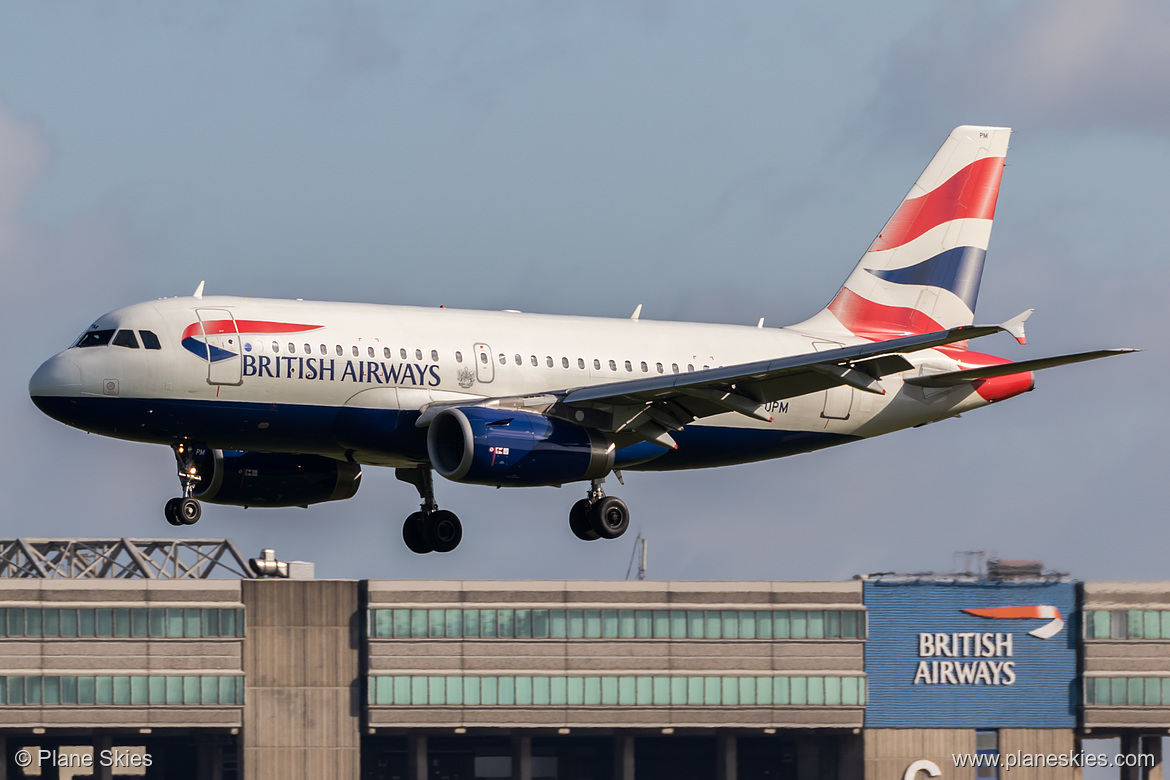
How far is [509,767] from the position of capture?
115625 mm

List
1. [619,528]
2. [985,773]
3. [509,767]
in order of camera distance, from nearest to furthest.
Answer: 1. [619,528]
2. [985,773]
3. [509,767]

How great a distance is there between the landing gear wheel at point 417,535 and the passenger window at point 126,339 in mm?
10919

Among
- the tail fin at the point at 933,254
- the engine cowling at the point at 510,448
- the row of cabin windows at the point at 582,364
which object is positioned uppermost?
the tail fin at the point at 933,254

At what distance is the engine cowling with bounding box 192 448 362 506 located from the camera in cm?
5331

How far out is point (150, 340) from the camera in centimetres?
4697

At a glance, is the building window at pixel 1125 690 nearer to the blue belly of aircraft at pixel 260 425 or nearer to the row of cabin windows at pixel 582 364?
the row of cabin windows at pixel 582 364

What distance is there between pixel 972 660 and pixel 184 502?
215 ft

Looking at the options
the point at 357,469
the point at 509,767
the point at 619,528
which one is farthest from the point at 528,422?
the point at 509,767

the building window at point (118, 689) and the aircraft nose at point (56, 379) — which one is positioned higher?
the aircraft nose at point (56, 379)

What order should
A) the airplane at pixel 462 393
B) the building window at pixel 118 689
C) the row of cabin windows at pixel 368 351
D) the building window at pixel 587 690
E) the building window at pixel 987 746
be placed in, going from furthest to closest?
1. the building window at pixel 987 746
2. the building window at pixel 587 690
3. the building window at pixel 118 689
4. the row of cabin windows at pixel 368 351
5. the airplane at pixel 462 393

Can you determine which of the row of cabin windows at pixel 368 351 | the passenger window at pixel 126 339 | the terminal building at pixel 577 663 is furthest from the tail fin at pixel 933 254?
the terminal building at pixel 577 663

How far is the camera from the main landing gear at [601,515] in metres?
51.9

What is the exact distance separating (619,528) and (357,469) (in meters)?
8.46

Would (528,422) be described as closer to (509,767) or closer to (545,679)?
(545,679)
